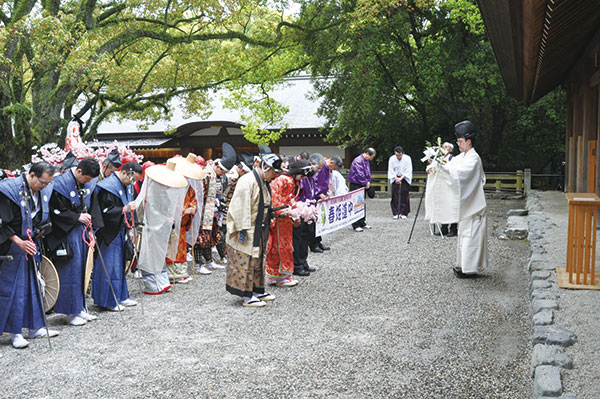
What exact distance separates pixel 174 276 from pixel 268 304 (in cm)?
166

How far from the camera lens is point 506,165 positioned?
70.9 ft

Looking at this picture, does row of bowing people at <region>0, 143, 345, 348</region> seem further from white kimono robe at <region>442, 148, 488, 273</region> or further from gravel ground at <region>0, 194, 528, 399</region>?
white kimono robe at <region>442, 148, 488, 273</region>

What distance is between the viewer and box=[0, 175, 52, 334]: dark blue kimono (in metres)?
4.70

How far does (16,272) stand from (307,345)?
2.66 metres

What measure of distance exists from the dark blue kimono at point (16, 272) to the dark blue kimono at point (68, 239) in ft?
1.27

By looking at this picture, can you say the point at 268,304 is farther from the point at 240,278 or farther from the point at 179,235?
the point at 179,235

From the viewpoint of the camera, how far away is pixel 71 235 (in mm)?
5441

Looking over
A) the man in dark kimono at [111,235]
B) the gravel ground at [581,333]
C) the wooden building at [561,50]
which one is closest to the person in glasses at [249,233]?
the man in dark kimono at [111,235]

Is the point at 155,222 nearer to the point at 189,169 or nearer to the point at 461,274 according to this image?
the point at 189,169

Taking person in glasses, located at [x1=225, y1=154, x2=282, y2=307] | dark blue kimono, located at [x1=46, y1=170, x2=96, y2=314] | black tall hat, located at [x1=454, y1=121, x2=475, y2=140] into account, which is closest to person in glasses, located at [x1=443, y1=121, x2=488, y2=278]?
black tall hat, located at [x1=454, y1=121, x2=475, y2=140]

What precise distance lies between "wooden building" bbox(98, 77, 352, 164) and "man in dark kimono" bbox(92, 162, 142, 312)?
15.7m

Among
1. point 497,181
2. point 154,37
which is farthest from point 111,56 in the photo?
point 497,181

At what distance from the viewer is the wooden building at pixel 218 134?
75.0 ft

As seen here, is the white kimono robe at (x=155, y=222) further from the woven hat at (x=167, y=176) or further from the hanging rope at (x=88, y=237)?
the hanging rope at (x=88, y=237)
